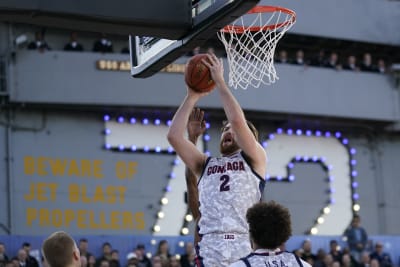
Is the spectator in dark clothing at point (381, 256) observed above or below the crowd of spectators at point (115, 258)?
below

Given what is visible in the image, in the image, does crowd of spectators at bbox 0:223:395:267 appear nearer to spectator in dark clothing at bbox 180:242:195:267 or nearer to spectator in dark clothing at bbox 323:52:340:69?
spectator in dark clothing at bbox 180:242:195:267

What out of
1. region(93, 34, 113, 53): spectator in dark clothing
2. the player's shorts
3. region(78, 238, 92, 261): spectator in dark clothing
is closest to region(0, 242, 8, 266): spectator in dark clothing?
region(78, 238, 92, 261): spectator in dark clothing

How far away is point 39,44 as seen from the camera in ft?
82.2

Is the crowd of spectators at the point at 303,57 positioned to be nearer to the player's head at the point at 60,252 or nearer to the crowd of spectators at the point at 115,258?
the crowd of spectators at the point at 115,258

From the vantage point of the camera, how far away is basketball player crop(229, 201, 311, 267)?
674 cm

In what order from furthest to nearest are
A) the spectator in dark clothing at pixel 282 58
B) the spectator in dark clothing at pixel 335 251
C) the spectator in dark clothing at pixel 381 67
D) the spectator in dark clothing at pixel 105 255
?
the spectator in dark clothing at pixel 381 67 → the spectator in dark clothing at pixel 282 58 → the spectator in dark clothing at pixel 335 251 → the spectator in dark clothing at pixel 105 255

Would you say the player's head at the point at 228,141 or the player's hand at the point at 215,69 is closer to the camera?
the player's hand at the point at 215,69

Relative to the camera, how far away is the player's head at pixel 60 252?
21.9 feet

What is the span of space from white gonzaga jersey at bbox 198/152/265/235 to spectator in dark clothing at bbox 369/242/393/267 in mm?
16267

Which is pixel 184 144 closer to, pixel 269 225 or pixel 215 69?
pixel 215 69

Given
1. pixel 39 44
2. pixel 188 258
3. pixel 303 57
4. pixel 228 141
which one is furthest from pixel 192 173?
pixel 303 57

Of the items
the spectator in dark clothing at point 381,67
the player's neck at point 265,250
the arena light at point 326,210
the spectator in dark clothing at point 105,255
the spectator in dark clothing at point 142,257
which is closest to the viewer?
the player's neck at point 265,250

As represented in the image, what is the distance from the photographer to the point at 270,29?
12742 millimetres

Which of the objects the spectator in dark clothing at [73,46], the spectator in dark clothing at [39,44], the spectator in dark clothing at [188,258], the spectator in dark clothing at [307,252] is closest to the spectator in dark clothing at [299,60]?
the spectator in dark clothing at [73,46]
